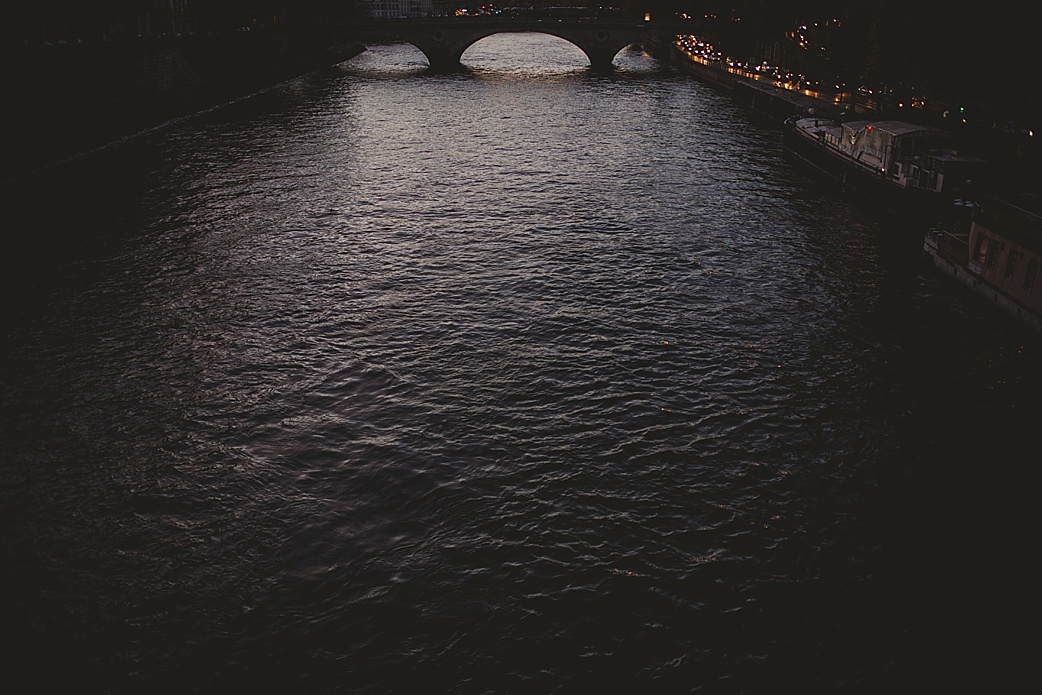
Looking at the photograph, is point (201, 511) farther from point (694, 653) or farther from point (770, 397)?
point (770, 397)

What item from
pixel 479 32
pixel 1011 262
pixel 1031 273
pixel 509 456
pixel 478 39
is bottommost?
pixel 509 456

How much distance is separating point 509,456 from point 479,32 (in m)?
116

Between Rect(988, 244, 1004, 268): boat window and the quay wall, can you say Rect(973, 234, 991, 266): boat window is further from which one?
the quay wall

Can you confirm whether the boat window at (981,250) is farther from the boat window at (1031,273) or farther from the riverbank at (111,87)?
the riverbank at (111,87)

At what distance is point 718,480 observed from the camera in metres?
23.0

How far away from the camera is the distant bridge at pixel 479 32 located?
4946 inches

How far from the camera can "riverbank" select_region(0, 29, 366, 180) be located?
57.9 meters

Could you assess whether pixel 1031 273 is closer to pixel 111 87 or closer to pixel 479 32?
pixel 111 87

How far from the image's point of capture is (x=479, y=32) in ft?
421

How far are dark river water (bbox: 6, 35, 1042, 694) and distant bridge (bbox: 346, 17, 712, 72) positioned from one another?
8632 cm

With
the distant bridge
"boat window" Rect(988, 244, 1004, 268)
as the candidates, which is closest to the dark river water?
"boat window" Rect(988, 244, 1004, 268)

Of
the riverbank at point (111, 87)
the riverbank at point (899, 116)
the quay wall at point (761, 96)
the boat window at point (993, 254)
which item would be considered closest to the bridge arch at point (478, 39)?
the riverbank at point (899, 116)

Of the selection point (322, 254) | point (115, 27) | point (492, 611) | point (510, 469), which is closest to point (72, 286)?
point (322, 254)

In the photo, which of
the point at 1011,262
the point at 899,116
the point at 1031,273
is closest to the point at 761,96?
the point at 899,116
